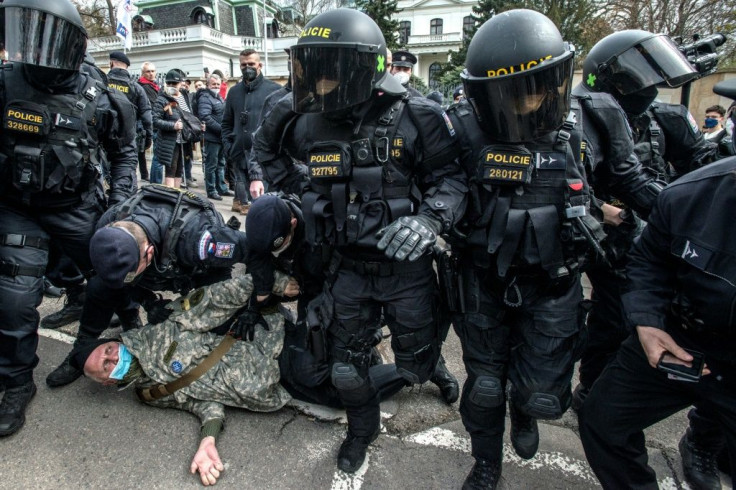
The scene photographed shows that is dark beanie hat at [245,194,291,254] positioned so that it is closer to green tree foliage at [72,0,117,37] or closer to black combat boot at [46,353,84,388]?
black combat boot at [46,353,84,388]

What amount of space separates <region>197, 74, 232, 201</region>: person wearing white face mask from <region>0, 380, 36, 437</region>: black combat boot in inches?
202

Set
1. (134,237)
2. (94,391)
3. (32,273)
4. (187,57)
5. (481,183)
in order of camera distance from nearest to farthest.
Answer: (481,183), (134,237), (32,273), (94,391), (187,57)

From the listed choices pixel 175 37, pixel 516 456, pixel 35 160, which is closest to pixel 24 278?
pixel 35 160

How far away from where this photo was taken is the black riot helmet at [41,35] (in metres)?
2.32

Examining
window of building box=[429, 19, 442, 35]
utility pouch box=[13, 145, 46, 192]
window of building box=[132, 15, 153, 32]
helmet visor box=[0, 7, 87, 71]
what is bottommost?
utility pouch box=[13, 145, 46, 192]

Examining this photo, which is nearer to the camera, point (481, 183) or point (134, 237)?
point (481, 183)

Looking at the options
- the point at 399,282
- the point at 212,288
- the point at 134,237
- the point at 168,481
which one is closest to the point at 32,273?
the point at 134,237

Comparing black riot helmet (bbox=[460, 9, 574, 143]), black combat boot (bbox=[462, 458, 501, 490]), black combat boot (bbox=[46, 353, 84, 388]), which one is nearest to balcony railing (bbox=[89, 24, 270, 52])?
black combat boot (bbox=[46, 353, 84, 388])

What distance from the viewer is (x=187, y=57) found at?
3222cm

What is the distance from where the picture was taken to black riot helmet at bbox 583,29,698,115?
2268mm

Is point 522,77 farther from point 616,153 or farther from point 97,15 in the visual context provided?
point 97,15

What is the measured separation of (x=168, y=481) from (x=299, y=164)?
5.55 ft

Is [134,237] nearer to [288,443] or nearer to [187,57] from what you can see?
[288,443]

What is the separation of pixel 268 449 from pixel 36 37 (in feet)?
8.01
